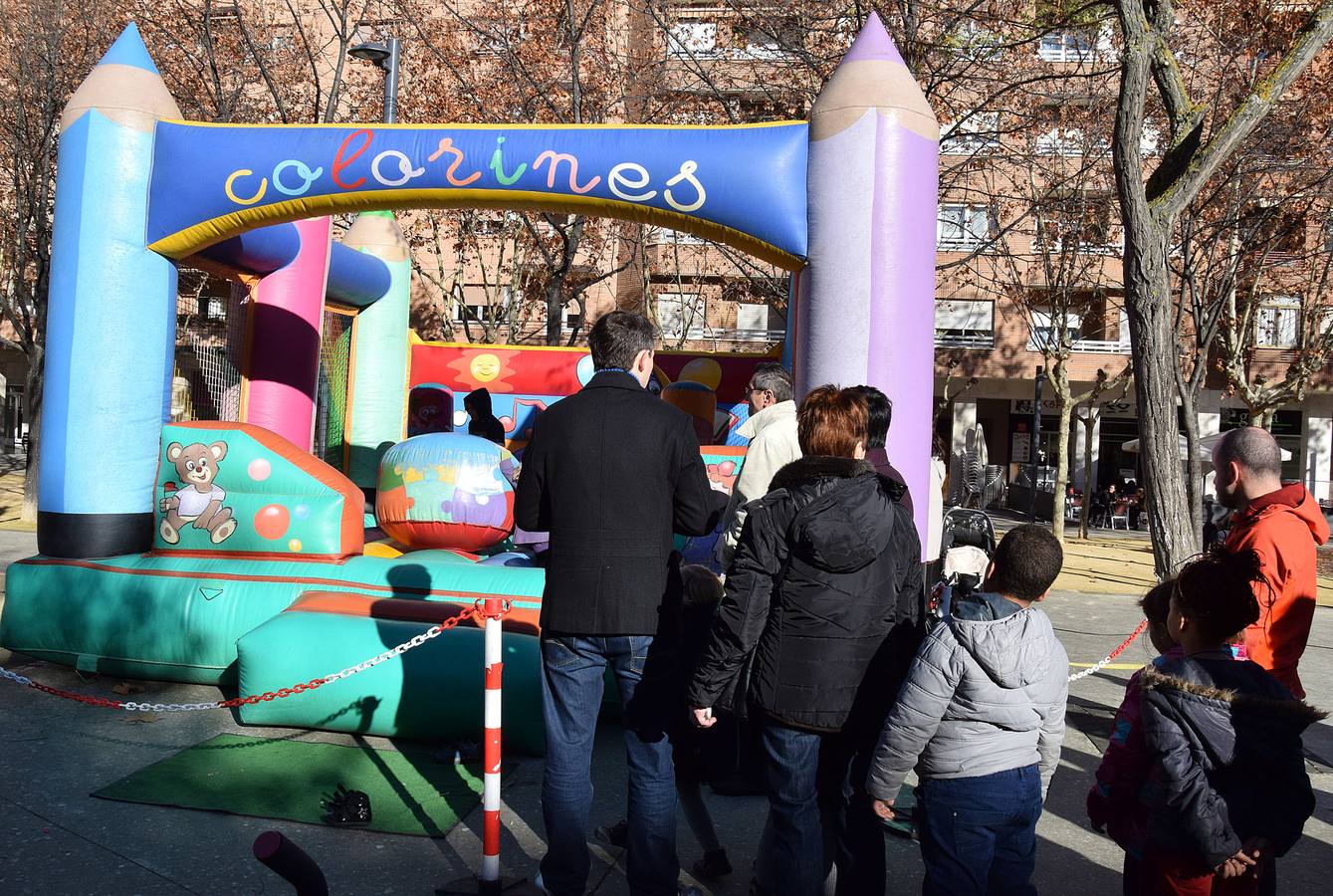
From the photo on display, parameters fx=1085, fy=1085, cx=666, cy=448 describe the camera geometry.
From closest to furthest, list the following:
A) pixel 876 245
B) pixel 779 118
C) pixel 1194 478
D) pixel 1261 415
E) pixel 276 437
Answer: pixel 876 245
pixel 276 437
pixel 1194 478
pixel 779 118
pixel 1261 415

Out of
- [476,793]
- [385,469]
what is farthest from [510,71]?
[476,793]

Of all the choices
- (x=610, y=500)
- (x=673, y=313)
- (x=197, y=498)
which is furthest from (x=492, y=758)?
(x=673, y=313)

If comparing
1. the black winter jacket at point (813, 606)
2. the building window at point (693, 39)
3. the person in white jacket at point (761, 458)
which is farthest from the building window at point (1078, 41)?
the black winter jacket at point (813, 606)

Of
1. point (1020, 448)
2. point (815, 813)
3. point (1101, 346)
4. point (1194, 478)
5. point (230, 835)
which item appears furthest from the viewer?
point (1020, 448)

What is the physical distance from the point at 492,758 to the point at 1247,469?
2592 mm

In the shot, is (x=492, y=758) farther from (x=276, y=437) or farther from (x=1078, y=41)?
(x=1078, y=41)

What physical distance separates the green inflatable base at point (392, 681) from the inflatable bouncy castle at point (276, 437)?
0.04ft

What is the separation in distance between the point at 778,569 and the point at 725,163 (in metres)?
3.32

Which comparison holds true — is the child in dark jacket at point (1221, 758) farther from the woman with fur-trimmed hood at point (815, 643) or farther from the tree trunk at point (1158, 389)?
the tree trunk at point (1158, 389)

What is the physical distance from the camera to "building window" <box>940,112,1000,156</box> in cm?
1252

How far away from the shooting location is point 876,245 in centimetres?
551

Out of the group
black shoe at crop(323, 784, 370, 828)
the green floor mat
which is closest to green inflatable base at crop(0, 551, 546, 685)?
the green floor mat

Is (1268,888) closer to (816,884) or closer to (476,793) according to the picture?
(816,884)

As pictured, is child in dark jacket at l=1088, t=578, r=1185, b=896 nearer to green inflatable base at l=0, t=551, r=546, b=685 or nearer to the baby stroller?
the baby stroller
